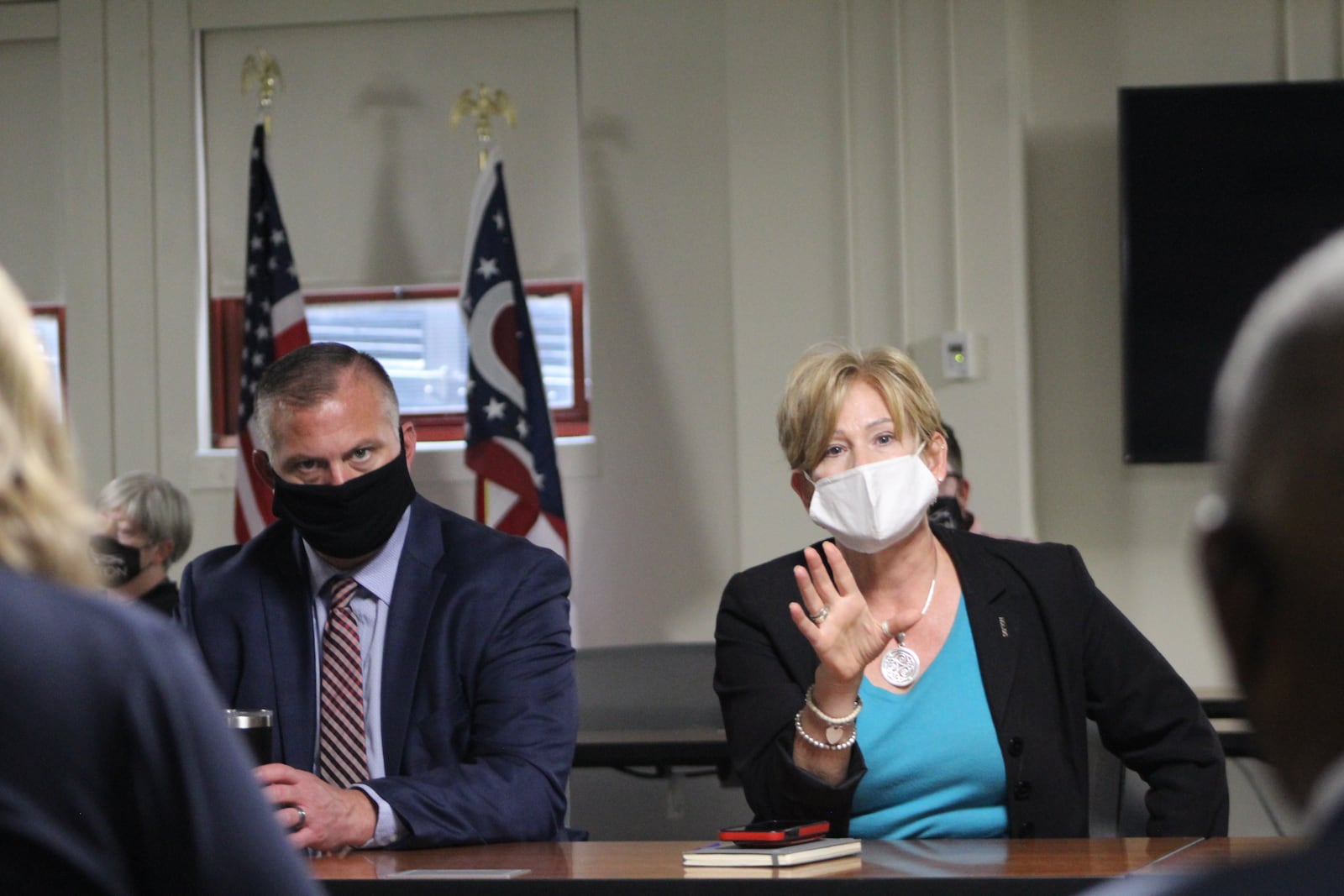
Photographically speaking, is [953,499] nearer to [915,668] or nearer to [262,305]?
[915,668]

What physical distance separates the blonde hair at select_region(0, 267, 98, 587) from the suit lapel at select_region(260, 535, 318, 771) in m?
1.70

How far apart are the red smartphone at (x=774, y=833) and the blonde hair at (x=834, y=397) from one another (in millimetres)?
765

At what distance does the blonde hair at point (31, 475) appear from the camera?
0.97m

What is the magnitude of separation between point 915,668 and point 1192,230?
338 cm

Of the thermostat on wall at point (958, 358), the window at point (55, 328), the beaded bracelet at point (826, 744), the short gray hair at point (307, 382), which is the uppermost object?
the window at point (55, 328)

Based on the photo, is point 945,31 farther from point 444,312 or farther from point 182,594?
point 182,594

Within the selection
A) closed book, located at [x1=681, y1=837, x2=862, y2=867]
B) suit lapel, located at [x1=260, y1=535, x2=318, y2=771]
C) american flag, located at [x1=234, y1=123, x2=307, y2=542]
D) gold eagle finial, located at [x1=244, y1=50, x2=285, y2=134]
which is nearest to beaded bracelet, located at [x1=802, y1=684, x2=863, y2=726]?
closed book, located at [x1=681, y1=837, x2=862, y2=867]

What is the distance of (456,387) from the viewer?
6309mm

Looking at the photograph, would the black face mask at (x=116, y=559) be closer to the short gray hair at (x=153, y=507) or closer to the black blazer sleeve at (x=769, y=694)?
the short gray hair at (x=153, y=507)

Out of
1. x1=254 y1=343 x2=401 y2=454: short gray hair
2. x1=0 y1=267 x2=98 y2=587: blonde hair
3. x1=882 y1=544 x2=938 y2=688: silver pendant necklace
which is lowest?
x1=882 y1=544 x2=938 y2=688: silver pendant necklace

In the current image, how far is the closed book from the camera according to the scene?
203 cm

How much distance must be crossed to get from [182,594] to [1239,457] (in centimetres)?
242

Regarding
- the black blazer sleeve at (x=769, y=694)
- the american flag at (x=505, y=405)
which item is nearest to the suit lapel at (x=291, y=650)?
the black blazer sleeve at (x=769, y=694)

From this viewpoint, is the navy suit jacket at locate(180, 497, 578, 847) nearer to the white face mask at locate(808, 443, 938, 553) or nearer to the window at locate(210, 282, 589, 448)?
the white face mask at locate(808, 443, 938, 553)
